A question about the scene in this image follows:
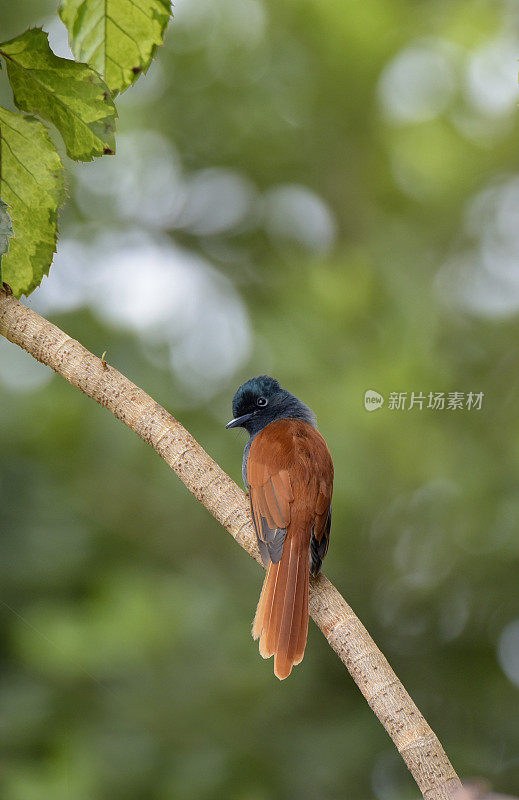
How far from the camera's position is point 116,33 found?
65cm

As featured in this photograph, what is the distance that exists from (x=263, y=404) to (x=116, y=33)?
2.56 ft

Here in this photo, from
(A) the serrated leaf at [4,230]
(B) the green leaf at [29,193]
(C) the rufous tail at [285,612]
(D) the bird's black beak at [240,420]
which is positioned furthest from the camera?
(D) the bird's black beak at [240,420]

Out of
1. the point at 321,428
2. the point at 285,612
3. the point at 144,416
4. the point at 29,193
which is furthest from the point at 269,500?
the point at 321,428

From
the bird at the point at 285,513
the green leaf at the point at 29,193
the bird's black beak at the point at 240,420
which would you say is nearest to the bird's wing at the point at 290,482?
the bird at the point at 285,513

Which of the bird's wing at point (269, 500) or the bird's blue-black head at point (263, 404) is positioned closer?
the bird's wing at point (269, 500)

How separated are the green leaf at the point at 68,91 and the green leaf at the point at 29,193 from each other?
0.08 feet

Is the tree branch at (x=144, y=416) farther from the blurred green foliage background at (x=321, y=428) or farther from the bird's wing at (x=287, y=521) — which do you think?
the blurred green foliage background at (x=321, y=428)

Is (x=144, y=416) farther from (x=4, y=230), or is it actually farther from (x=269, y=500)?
(x=269, y=500)

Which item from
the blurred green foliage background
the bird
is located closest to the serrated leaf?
the bird

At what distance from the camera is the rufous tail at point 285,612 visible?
0.88 meters

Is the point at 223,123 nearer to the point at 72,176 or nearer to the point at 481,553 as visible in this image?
the point at 72,176

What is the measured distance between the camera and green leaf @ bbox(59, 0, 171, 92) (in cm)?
63

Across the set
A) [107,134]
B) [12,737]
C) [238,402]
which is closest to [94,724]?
[12,737]

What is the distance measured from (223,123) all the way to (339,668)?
2591 mm
